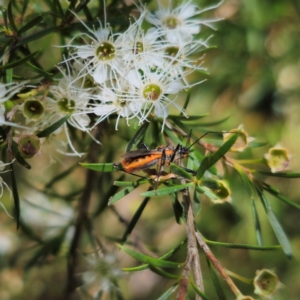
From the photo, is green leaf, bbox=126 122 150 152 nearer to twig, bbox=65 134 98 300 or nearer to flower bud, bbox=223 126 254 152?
flower bud, bbox=223 126 254 152

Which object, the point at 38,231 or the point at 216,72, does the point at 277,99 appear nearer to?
the point at 216,72

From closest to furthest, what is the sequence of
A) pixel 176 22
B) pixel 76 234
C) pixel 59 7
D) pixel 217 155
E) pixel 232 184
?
pixel 217 155, pixel 59 7, pixel 176 22, pixel 76 234, pixel 232 184

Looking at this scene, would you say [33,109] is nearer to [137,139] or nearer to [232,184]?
[137,139]

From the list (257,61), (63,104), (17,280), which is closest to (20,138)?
(63,104)

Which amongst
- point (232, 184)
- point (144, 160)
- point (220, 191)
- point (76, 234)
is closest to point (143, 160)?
point (144, 160)

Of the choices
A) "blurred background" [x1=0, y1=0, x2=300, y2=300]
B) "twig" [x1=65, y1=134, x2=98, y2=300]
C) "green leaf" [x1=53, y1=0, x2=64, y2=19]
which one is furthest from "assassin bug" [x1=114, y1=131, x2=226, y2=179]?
"blurred background" [x1=0, y1=0, x2=300, y2=300]

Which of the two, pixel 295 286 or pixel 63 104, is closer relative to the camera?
pixel 63 104
